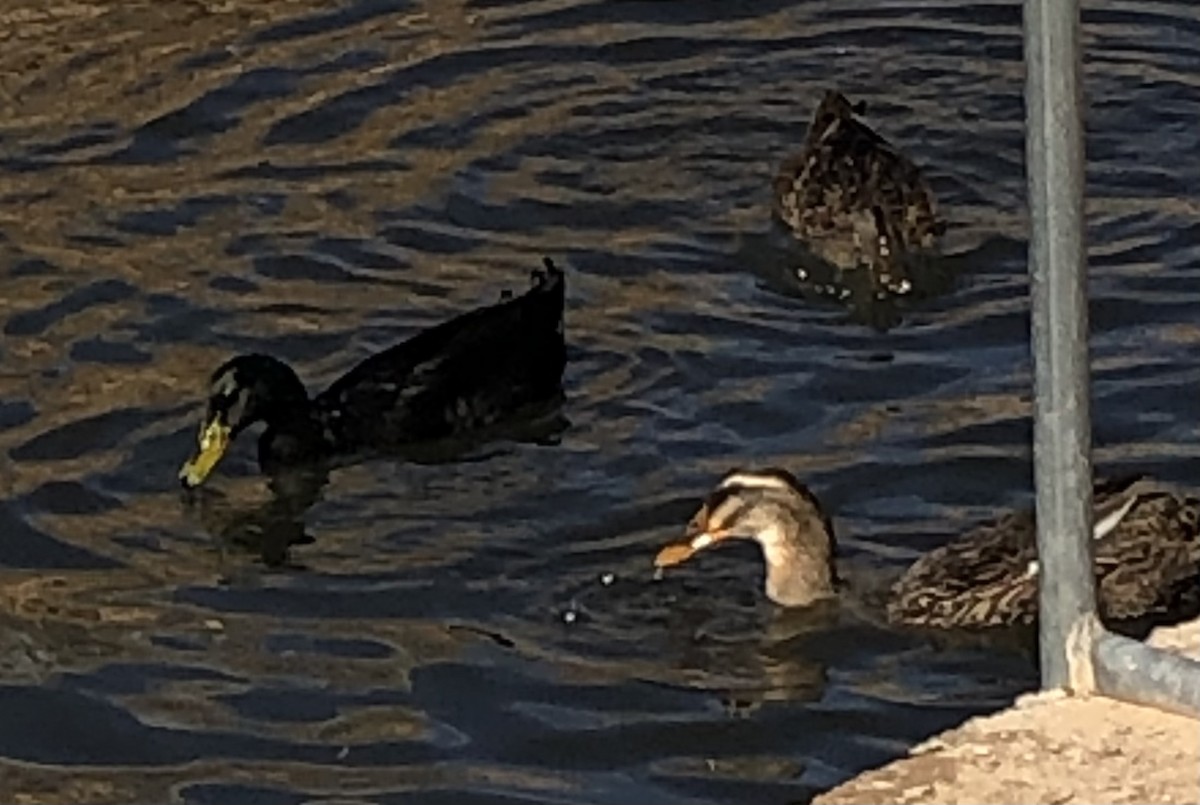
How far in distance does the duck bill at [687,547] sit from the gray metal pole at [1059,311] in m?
4.97

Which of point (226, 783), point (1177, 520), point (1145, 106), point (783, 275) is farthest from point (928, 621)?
point (1145, 106)

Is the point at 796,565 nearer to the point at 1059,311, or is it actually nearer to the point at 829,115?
the point at 829,115

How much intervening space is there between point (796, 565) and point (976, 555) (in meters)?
0.41

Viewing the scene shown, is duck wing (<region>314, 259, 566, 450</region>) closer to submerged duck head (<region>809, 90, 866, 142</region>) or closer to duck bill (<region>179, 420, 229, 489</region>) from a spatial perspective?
duck bill (<region>179, 420, 229, 489</region>)

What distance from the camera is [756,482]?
28.0 feet

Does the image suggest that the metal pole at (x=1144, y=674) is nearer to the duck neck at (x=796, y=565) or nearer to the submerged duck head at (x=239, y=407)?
the duck neck at (x=796, y=565)

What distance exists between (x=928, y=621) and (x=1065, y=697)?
4705 mm

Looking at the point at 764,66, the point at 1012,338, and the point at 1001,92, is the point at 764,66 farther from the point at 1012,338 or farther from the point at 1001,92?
the point at 1012,338

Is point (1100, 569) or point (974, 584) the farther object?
point (1100, 569)

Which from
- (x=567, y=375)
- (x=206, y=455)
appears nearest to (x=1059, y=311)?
(x=206, y=455)

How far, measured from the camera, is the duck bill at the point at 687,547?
27.6ft

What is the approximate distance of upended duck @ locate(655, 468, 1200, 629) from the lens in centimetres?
824

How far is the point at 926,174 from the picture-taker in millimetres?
11133

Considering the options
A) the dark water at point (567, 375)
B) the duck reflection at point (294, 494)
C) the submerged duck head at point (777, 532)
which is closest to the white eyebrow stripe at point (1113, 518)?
the dark water at point (567, 375)
